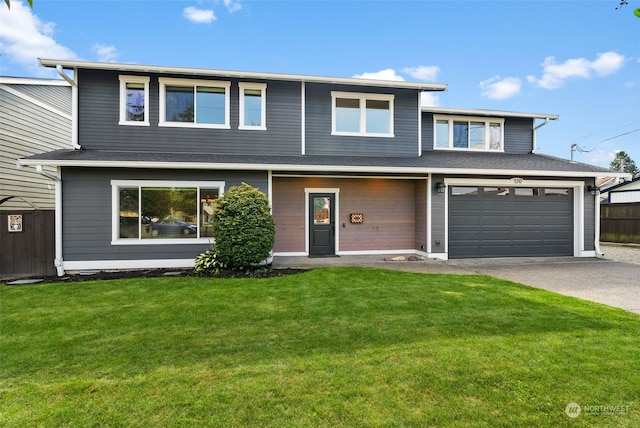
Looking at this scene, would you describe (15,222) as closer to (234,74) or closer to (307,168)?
(234,74)

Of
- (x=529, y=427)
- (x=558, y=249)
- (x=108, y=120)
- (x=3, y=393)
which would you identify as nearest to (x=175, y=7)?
(x=108, y=120)

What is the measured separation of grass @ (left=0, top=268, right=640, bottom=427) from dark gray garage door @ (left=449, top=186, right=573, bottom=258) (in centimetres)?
451

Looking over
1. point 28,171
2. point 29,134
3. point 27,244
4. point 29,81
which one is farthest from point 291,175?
point 29,81

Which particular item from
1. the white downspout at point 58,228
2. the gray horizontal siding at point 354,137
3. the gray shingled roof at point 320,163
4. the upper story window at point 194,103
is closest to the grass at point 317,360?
the white downspout at point 58,228

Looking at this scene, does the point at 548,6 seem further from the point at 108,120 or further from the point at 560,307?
the point at 108,120

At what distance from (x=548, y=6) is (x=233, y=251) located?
13233 mm

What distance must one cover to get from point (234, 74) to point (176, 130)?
2.41 metres

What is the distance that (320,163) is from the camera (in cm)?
888

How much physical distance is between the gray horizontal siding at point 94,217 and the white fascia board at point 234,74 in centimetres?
301

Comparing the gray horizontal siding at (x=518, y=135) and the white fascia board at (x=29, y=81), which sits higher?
the white fascia board at (x=29, y=81)

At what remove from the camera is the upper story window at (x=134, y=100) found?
8.91m

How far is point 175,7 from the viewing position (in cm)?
1162

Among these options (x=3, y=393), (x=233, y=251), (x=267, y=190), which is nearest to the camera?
(x=3, y=393)

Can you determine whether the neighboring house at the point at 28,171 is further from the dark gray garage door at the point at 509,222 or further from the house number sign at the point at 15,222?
the dark gray garage door at the point at 509,222
